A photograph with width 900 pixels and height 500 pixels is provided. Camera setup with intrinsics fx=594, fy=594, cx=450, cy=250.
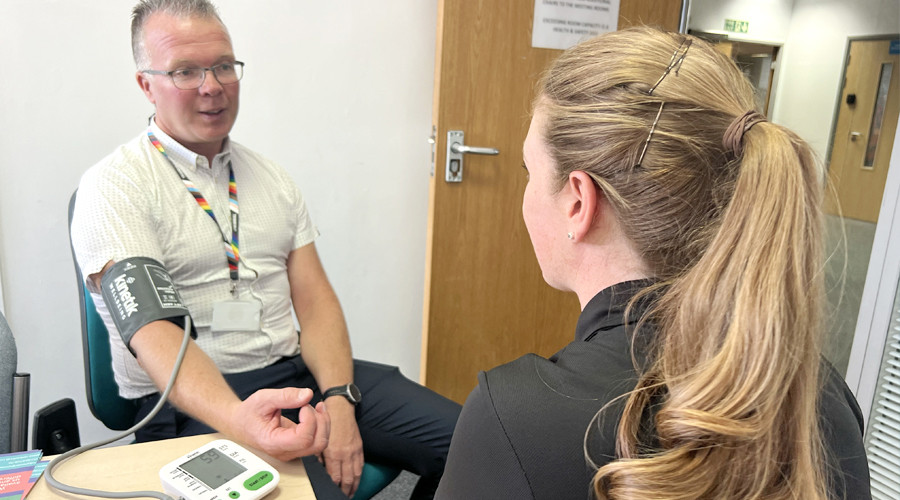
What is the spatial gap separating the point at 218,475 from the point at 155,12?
107cm

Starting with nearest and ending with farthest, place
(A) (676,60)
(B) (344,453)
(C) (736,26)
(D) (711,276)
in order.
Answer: (D) (711,276), (A) (676,60), (B) (344,453), (C) (736,26)

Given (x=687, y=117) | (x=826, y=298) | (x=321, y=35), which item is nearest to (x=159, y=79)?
(x=321, y=35)

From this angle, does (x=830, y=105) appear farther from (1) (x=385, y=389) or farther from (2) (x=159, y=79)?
(2) (x=159, y=79)

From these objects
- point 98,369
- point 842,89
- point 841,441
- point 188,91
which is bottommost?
point 98,369

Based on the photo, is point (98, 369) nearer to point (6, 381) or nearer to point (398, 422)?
point (6, 381)

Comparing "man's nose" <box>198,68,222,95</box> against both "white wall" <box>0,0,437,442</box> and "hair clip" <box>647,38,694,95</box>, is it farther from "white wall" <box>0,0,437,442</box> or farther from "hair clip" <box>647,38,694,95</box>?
"hair clip" <box>647,38,694,95</box>

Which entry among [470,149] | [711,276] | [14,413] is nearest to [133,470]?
[14,413]

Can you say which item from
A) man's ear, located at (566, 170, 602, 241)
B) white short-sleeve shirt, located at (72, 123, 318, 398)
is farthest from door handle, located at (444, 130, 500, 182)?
man's ear, located at (566, 170, 602, 241)

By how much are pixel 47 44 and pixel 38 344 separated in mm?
881

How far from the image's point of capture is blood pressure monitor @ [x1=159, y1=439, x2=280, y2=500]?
74 cm

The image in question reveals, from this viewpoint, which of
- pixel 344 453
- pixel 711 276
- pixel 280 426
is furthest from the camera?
pixel 344 453

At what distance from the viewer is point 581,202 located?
74cm

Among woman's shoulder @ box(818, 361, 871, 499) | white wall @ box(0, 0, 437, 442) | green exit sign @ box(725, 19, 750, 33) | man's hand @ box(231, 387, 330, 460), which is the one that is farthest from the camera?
green exit sign @ box(725, 19, 750, 33)

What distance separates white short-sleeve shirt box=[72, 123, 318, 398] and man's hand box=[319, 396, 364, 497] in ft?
0.87
